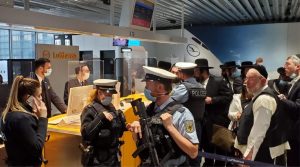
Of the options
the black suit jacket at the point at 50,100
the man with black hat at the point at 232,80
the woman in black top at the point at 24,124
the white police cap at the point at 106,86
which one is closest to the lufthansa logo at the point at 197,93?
the white police cap at the point at 106,86

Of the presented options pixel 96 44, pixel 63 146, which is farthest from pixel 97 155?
pixel 96 44

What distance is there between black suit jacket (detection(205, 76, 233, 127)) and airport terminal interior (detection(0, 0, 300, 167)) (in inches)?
0.5

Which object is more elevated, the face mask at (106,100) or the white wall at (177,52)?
the white wall at (177,52)

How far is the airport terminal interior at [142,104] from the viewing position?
6.70 feet

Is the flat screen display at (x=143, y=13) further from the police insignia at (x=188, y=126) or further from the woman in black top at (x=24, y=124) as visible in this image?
the police insignia at (x=188, y=126)

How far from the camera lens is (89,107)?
2785mm

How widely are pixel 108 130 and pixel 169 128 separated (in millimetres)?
1011

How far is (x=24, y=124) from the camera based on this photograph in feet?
7.09

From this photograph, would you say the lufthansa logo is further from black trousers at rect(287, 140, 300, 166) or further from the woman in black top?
the woman in black top

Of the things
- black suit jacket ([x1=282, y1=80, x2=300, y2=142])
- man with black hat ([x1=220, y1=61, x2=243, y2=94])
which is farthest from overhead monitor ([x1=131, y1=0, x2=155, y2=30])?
black suit jacket ([x1=282, y1=80, x2=300, y2=142])

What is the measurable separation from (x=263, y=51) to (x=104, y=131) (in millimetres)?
8080

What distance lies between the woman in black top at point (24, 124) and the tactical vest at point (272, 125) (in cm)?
167

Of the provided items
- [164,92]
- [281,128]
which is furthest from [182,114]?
[281,128]

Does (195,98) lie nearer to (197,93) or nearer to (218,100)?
(197,93)
